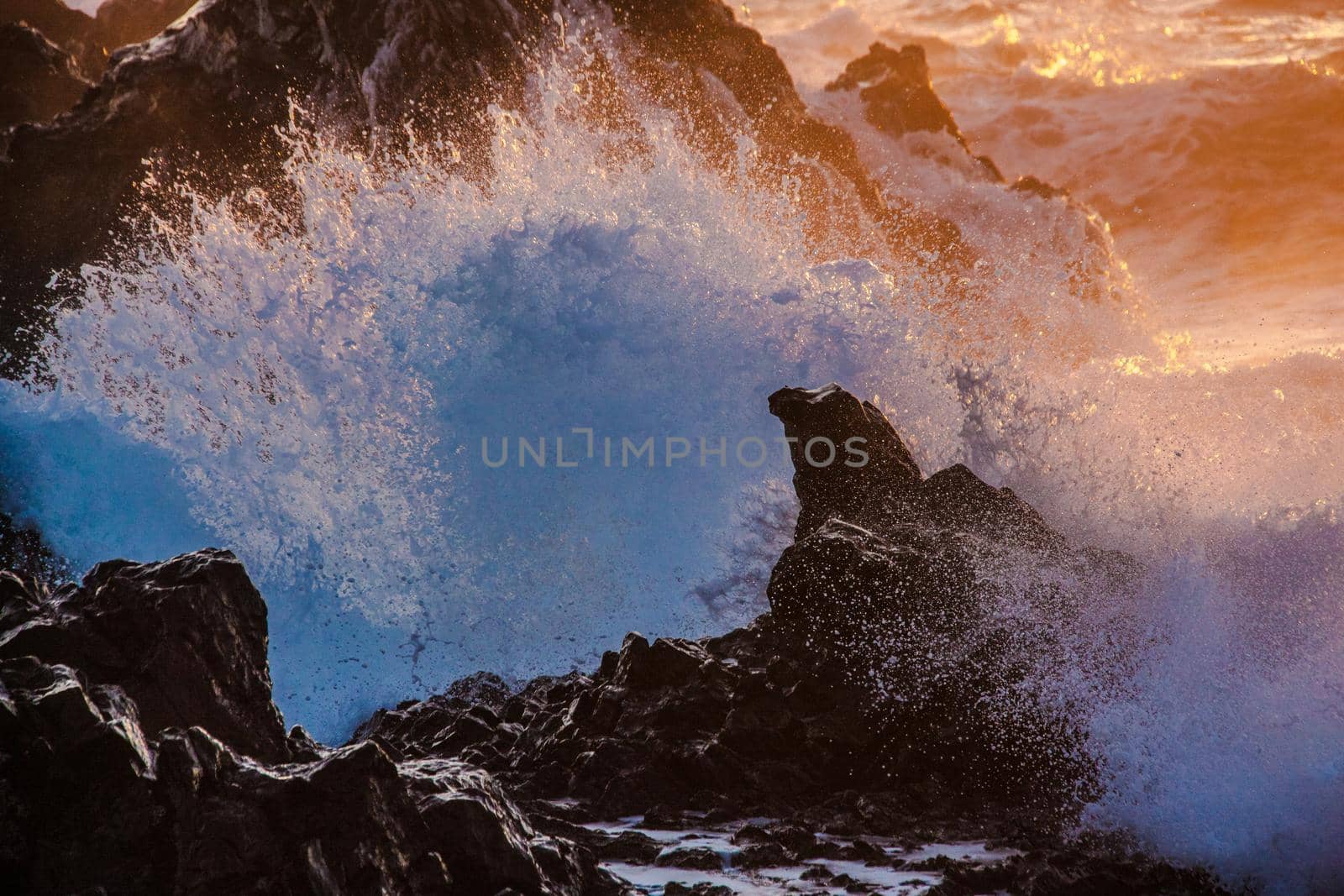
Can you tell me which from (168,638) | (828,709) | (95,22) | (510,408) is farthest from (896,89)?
(168,638)

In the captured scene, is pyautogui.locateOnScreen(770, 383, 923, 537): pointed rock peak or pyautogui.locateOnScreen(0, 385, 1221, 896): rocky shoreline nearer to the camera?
pyautogui.locateOnScreen(0, 385, 1221, 896): rocky shoreline

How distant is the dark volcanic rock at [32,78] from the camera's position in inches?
843

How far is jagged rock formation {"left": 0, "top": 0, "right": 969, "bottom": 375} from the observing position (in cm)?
1742

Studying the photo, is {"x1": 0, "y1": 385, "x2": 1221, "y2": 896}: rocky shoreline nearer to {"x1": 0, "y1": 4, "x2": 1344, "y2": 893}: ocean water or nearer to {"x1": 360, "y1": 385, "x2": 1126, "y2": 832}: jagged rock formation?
{"x1": 360, "y1": 385, "x2": 1126, "y2": 832}: jagged rock formation

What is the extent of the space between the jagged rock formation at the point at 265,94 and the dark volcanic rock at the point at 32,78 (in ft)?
17.3

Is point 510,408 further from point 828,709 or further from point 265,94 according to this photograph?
point 265,94

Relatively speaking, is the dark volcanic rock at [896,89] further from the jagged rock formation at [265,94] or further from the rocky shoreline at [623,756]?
the rocky shoreline at [623,756]

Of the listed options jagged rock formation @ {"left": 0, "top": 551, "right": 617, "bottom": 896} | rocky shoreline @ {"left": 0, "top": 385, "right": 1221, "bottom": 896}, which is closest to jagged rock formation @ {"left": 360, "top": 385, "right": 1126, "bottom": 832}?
rocky shoreline @ {"left": 0, "top": 385, "right": 1221, "bottom": 896}

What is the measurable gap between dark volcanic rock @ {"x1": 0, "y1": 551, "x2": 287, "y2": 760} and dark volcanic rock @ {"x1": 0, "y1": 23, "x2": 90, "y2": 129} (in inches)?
854

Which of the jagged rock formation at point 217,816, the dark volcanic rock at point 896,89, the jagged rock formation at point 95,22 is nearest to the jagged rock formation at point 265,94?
the dark volcanic rock at point 896,89

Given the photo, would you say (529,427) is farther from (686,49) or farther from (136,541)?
(686,49)

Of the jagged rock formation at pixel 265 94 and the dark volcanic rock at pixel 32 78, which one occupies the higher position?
the dark volcanic rock at pixel 32 78

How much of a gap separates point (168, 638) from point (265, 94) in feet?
55.6

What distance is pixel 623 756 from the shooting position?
5848 millimetres
